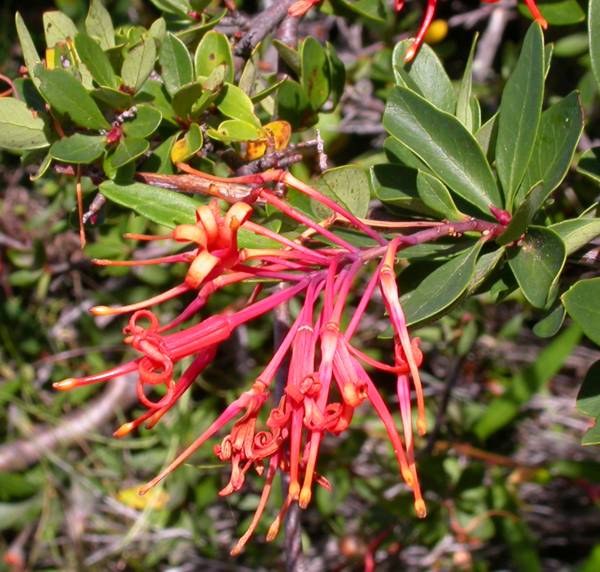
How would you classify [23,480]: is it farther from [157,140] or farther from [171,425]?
[157,140]

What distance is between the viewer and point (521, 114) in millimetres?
821

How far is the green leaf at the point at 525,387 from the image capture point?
1.80 metres

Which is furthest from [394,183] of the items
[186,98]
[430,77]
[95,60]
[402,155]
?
[95,60]

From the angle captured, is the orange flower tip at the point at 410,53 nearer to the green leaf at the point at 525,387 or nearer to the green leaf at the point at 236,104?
the green leaf at the point at 236,104

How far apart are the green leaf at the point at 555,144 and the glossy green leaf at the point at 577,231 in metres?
0.05

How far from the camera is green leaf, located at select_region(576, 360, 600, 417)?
831 millimetres

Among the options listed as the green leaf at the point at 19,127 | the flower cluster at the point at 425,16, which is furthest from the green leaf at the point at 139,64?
the flower cluster at the point at 425,16

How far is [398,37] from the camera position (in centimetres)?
181

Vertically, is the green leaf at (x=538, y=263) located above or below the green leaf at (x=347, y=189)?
below

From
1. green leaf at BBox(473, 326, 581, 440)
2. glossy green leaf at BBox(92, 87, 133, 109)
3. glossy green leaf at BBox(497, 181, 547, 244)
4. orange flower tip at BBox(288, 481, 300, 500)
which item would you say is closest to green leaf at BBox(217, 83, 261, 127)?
glossy green leaf at BBox(92, 87, 133, 109)

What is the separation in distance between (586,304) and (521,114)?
0.65ft

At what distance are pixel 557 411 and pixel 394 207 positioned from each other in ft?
5.01

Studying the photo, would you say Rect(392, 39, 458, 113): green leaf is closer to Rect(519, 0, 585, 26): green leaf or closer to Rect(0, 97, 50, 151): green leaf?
Rect(519, 0, 585, 26): green leaf

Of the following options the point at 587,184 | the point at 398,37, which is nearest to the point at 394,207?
the point at 587,184
